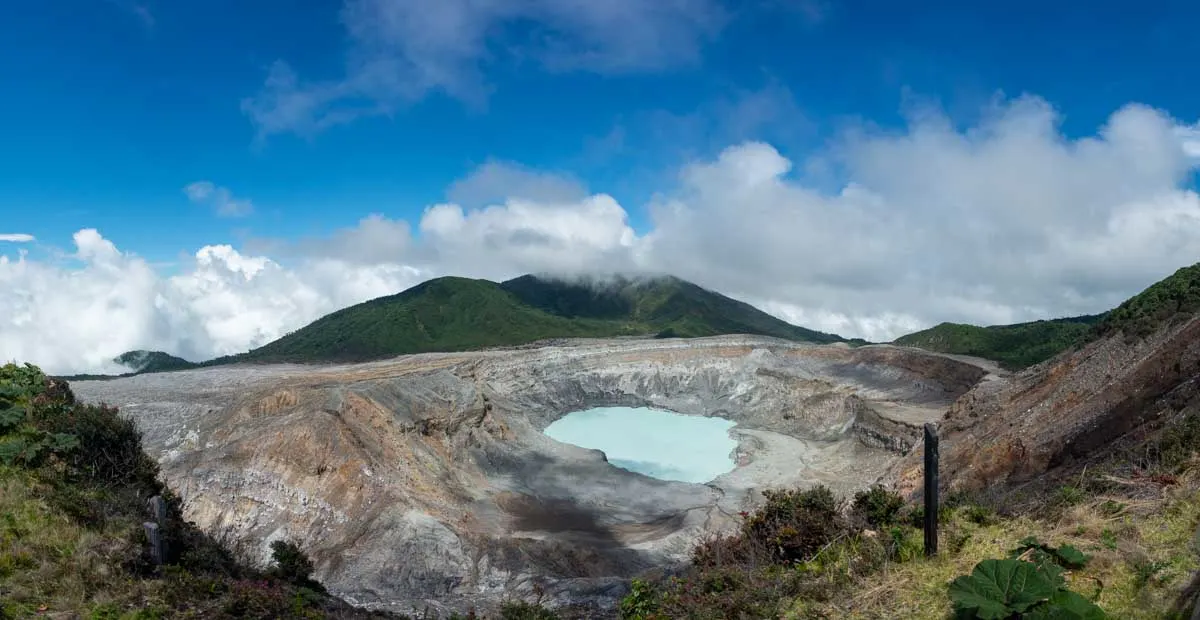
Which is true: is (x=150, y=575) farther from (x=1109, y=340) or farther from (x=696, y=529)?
(x=1109, y=340)

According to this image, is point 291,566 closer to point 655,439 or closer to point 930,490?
point 930,490

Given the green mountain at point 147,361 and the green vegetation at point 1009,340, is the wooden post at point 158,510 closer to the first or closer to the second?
the green vegetation at point 1009,340

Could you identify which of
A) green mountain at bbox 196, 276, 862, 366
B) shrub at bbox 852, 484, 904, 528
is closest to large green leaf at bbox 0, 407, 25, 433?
shrub at bbox 852, 484, 904, 528

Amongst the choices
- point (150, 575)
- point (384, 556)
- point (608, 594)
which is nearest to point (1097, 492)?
point (150, 575)

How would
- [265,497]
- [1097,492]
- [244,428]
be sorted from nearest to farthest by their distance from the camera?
[1097,492] → [265,497] → [244,428]

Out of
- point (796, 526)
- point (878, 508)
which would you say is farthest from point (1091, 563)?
point (796, 526)

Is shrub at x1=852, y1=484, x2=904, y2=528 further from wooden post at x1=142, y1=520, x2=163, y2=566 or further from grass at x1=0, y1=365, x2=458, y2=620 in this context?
wooden post at x1=142, y1=520, x2=163, y2=566

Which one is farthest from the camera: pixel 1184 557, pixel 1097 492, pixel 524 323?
pixel 524 323

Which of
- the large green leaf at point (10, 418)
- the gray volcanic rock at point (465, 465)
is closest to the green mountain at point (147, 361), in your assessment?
the gray volcanic rock at point (465, 465)
